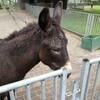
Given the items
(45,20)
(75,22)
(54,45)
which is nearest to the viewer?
(45,20)

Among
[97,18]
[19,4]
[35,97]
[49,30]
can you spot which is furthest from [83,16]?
[19,4]

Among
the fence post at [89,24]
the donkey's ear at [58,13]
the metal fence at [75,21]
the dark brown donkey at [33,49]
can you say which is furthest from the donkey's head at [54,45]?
the metal fence at [75,21]

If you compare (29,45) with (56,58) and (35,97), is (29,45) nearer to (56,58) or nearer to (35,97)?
(56,58)

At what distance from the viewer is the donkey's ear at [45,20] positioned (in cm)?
181

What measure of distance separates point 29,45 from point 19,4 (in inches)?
903

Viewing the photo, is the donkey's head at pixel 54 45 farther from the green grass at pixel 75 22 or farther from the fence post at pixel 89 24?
the green grass at pixel 75 22

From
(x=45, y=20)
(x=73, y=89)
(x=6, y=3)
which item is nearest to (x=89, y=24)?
(x=6, y=3)

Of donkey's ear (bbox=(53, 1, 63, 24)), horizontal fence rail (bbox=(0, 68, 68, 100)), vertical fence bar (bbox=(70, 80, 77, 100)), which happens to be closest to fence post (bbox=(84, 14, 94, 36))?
donkey's ear (bbox=(53, 1, 63, 24))

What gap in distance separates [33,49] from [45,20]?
50 cm

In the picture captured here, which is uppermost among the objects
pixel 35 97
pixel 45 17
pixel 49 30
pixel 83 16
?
pixel 45 17

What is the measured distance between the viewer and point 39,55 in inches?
88.7

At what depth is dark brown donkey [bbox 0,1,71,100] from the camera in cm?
213

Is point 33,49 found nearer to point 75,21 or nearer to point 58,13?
point 58,13

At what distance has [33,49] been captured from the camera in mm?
2244
